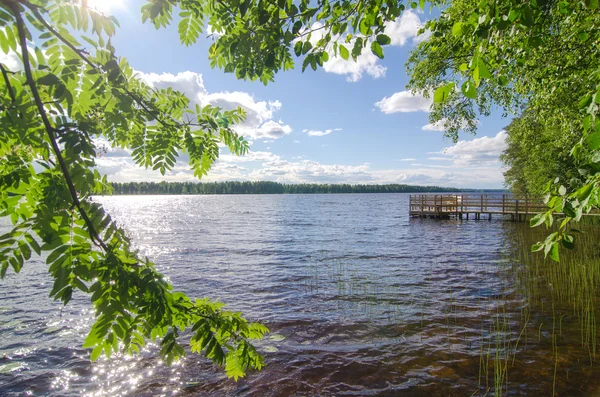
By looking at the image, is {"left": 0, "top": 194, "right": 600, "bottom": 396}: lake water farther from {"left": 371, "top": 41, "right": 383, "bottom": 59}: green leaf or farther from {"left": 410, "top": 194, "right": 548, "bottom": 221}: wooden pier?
{"left": 410, "top": 194, "right": 548, "bottom": 221}: wooden pier

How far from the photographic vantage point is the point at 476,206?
1642 inches

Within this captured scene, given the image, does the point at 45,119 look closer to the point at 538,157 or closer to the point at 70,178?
the point at 70,178

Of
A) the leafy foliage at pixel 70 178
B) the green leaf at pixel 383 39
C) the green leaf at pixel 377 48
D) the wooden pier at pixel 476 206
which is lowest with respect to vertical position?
the wooden pier at pixel 476 206

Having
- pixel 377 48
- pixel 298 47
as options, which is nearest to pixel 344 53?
pixel 377 48

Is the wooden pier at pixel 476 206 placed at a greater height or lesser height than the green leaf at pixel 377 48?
lesser

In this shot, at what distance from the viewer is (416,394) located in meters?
5.92

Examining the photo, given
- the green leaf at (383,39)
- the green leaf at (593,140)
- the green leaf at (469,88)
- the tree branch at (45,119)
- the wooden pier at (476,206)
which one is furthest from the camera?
the wooden pier at (476,206)

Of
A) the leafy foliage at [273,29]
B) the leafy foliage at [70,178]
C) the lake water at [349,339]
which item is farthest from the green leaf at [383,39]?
the lake water at [349,339]

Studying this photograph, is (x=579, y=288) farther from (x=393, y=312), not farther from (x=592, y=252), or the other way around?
(x=592, y=252)

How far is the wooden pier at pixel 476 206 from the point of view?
38094 mm

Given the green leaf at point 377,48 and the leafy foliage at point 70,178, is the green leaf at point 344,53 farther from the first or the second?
the leafy foliage at point 70,178

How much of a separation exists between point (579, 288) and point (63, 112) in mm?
13695

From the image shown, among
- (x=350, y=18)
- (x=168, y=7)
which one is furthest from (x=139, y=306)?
(x=350, y=18)

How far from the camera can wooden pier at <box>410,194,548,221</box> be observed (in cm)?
3809
